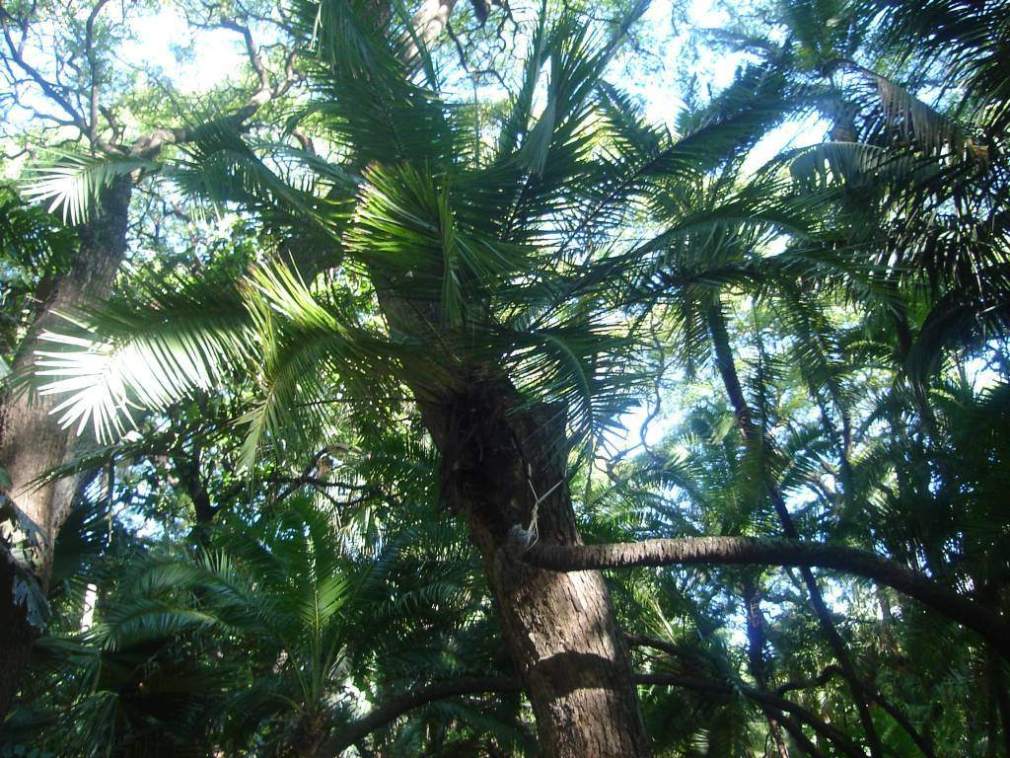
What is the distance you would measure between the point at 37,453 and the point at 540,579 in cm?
366

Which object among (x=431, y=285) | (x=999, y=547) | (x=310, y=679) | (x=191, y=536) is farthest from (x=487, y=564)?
(x=191, y=536)

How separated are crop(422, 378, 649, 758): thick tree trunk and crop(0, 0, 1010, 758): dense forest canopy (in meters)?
0.02

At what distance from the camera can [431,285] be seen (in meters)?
4.94

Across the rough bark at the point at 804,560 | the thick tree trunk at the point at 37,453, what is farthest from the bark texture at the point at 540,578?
the thick tree trunk at the point at 37,453

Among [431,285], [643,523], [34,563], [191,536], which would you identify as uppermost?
[191,536]

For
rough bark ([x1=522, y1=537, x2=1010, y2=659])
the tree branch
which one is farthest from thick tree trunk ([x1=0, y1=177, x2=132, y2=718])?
rough bark ([x1=522, y1=537, x2=1010, y2=659])

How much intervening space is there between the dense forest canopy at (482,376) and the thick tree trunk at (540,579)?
0.07 feet

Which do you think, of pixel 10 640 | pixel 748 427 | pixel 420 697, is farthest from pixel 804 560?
pixel 10 640

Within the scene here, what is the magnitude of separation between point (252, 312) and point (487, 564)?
2272 mm

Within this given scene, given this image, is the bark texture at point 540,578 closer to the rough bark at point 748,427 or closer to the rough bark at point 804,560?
the rough bark at point 804,560

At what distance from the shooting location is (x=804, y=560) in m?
4.33

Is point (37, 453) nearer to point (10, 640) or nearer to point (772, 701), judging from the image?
point (10, 640)

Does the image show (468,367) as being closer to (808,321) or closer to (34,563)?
(808,321)

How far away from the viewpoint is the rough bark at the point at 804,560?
4.24 meters
